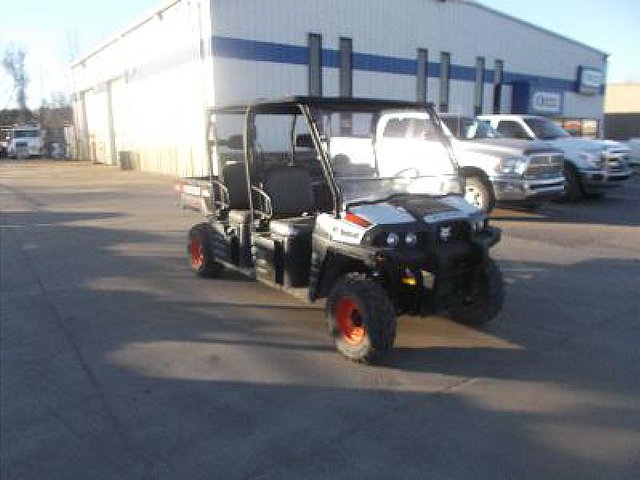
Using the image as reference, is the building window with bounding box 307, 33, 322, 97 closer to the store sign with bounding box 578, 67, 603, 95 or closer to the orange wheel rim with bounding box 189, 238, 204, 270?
the orange wheel rim with bounding box 189, 238, 204, 270

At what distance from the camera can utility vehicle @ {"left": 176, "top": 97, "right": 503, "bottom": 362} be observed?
14.9ft

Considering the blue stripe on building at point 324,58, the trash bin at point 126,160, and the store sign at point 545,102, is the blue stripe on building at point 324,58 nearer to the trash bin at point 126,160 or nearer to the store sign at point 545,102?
the store sign at point 545,102

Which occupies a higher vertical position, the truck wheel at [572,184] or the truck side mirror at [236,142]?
the truck side mirror at [236,142]

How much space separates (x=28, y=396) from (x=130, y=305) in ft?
7.16

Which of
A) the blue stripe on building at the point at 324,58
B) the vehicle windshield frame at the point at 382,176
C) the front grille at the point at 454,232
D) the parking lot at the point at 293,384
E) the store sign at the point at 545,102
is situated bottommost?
the parking lot at the point at 293,384

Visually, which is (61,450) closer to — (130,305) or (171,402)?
(171,402)

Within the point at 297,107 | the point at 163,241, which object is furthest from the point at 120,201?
the point at 297,107

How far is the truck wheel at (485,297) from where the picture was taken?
5.13 metres

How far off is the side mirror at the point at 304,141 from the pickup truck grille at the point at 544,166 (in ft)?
21.1

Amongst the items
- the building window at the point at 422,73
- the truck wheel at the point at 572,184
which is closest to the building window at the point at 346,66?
the building window at the point at 422,73

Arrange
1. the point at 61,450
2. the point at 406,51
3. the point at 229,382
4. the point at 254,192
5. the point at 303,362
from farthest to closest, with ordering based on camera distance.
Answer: the point at 406,51, the point at 254,192, the point at 303,362, the point at 229,382, the point at 61,450

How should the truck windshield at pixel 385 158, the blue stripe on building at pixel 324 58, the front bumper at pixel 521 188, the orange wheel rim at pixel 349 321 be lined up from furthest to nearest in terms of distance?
1. the blue stripe on building at pixel 324 58
2. the front bumper at pixel 521 188
3. the truck windshield at pixel 385 158
4. the orange wheel rim at pixel 349 321

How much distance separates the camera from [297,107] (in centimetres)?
530

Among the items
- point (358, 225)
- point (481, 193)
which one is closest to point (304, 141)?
point (358, 225)
